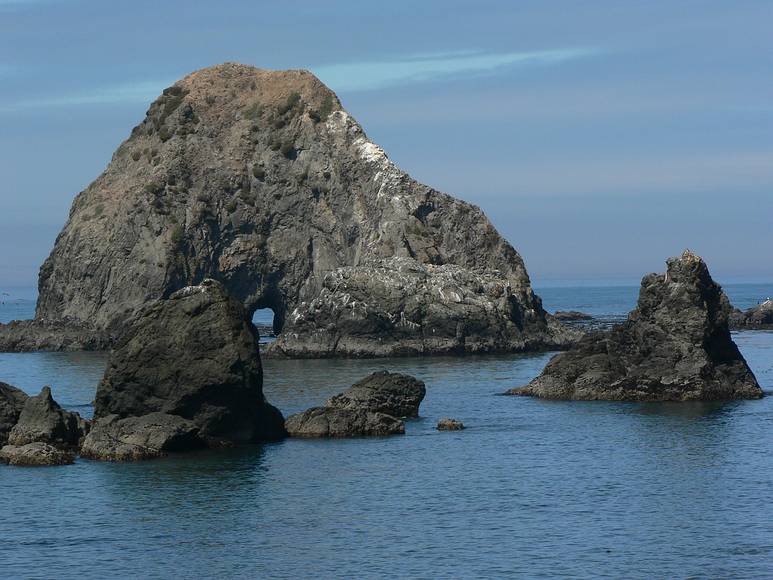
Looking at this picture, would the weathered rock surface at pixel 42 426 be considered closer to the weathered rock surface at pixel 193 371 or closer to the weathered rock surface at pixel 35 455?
the weathered rock surface at pixel 35 455

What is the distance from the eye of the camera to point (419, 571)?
3819 cm

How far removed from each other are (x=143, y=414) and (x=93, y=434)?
292 cm

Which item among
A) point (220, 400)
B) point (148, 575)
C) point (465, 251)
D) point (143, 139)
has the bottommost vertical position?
point (148, 575)

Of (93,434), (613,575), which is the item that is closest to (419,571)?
(613,575)

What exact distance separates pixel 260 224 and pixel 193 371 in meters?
87.6

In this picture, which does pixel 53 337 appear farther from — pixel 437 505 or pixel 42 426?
pixel 437 505

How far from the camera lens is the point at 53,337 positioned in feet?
459

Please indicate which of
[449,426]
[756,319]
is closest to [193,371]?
[449,426]

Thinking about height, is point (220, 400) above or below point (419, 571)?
above

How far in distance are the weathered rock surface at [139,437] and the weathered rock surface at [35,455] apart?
1.40 meters

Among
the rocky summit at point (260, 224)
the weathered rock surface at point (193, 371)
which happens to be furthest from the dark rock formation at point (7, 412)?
the rocky summit at point (260, 224)

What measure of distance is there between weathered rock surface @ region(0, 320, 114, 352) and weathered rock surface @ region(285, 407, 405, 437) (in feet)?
249

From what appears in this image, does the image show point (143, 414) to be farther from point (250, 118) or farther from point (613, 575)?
point (250, 118)

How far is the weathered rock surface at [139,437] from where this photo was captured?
57.0 meters
